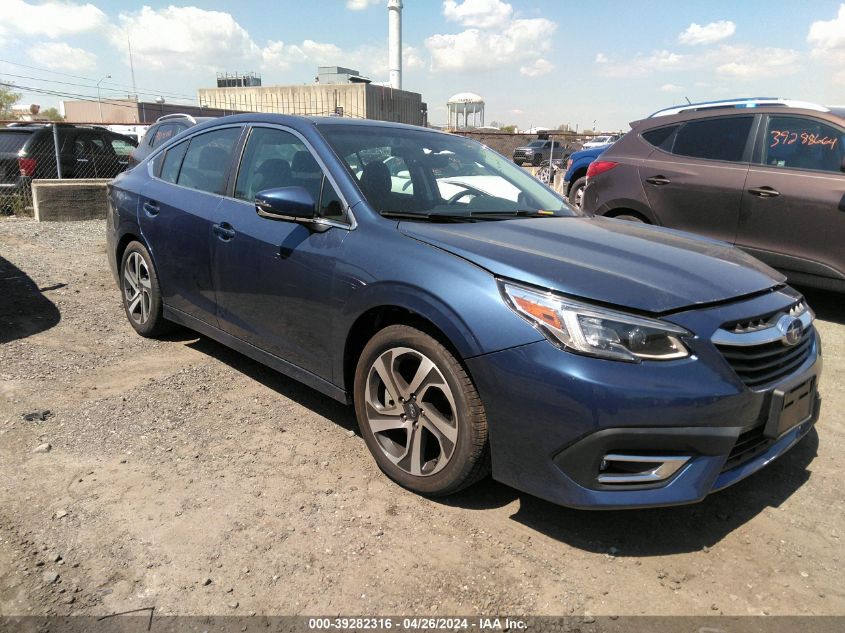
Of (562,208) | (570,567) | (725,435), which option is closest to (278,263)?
(562,208)

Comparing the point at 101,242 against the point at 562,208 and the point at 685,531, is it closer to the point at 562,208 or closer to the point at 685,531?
the point at 562,208

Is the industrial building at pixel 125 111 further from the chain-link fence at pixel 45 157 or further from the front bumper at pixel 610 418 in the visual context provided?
the front bumper at pixel 610 418

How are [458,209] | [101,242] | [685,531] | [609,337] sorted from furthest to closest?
[101,242], [458,209], [685,531], [609,337]

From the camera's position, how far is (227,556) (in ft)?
8.05

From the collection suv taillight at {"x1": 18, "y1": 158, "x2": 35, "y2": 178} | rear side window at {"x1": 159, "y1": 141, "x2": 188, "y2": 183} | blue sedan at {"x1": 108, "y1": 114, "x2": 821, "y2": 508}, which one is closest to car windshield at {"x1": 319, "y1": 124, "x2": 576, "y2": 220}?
blue sedan at {"x1": 108, "y1": 114, "x2": 821, "y2": 508}

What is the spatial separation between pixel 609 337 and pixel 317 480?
1.56 m

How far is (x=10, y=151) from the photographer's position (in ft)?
33.8

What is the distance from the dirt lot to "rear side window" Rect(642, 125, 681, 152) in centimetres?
327

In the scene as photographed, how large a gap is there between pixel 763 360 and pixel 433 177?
200 centimetres

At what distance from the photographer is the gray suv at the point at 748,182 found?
5148 millimetres

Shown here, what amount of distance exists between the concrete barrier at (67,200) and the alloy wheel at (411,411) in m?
8.80

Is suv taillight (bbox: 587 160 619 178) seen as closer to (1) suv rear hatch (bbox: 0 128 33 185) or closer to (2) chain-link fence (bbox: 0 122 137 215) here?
(2) chain-link fence (bbox: 0 122 137 215)

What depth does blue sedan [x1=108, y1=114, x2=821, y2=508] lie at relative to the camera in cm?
228

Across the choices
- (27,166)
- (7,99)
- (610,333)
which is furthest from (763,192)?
(7,99)
